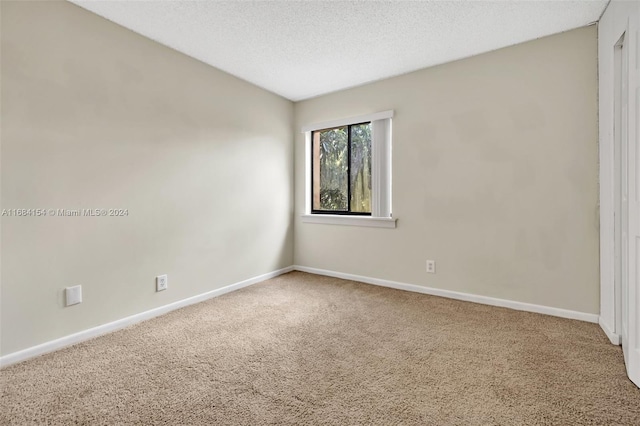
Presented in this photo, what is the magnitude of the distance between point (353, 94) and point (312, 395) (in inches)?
124

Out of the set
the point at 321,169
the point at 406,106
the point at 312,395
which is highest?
the point at 406,106

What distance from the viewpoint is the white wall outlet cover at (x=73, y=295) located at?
2.07 metres

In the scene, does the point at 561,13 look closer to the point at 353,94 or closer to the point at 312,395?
the point at 353,94


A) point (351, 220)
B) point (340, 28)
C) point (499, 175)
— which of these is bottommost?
point (351, 220)

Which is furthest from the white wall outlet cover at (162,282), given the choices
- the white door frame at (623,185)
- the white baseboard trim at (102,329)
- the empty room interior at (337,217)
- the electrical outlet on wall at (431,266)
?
the white door frame at (623,185)

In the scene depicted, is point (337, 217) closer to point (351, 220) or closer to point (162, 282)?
point (351, 220)

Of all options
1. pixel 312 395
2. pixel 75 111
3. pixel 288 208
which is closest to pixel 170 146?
pixel 75 111

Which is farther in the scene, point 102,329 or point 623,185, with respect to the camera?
point 102,329

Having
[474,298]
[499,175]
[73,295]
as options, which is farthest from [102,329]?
[499,175]

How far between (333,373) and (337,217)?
7.18ft

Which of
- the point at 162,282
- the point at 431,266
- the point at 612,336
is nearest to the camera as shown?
the point at 612,336

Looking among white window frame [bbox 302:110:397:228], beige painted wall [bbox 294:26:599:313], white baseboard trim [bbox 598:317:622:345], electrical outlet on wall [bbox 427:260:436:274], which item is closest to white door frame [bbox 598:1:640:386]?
white baseboard trim [bbox 598:317:622:345]

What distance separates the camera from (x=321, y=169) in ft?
13.5

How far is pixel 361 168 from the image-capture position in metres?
3.73
